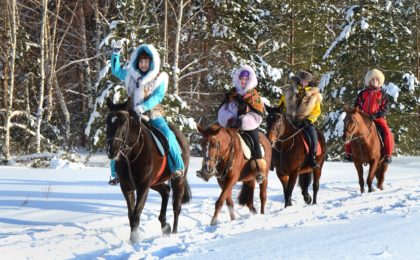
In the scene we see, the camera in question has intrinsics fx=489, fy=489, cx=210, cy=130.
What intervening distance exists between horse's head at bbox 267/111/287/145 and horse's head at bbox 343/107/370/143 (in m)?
2.16

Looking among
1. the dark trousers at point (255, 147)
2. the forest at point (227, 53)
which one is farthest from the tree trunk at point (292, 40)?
the dark trousers at point (255, 147)

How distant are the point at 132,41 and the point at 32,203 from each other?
23.3ft

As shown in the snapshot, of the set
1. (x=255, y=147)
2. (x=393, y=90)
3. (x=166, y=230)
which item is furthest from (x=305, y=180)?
(x=393, y=90)

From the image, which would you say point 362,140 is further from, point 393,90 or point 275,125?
point 393,90

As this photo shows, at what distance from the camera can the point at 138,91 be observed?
7.24 m

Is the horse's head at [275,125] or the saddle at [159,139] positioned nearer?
the saddle at [159,139]

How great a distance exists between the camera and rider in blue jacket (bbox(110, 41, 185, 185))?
23.7 feet

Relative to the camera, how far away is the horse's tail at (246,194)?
357 inches

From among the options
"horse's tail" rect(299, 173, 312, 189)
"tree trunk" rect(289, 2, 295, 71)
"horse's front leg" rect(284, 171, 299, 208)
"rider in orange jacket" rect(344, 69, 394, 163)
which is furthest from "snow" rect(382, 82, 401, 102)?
"horse's front leg" rect(284, 171, 299, 208)

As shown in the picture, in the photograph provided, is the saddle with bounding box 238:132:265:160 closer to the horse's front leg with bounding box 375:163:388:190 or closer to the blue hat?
the blue hat

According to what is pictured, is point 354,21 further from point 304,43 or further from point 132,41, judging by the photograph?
point 132,41

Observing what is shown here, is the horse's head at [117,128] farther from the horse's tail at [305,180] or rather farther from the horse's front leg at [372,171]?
the horse's front leg at [372,171]

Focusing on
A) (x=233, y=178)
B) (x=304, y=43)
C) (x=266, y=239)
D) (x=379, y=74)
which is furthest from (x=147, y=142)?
(x=304, y=43)

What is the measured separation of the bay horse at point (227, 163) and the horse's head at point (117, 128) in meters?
1.26
